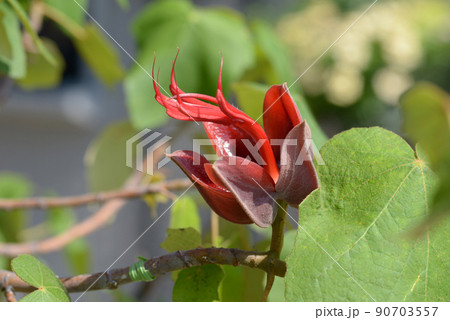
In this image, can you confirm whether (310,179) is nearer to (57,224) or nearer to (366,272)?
(366,272)

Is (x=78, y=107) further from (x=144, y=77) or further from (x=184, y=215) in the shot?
(x=184, y=215)

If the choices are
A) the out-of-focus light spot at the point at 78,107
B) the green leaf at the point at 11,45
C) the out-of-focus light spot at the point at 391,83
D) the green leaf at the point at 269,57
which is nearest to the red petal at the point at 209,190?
the green leaf at the point at 11,45

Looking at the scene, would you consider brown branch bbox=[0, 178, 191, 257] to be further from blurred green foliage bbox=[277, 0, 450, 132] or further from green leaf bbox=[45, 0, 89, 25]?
blurred green foliage bbox=[277, 0, 450, 132]

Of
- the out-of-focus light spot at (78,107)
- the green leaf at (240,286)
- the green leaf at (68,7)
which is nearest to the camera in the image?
the green leaf at (240,286)

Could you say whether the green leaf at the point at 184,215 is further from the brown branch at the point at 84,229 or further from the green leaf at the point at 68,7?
the green leaf at the point at 68,7

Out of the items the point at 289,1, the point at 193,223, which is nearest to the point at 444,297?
the point at 193,223

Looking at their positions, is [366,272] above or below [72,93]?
below

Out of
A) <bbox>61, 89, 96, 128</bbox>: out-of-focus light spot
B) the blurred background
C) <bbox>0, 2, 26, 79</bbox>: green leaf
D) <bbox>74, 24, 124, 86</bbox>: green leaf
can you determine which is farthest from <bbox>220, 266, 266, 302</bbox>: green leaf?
<bbox>61, 89, 96, 128</bbox>: out-of-focus light spot
